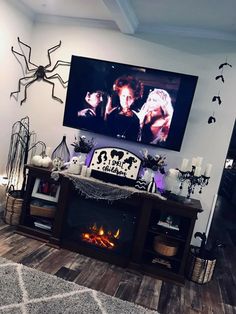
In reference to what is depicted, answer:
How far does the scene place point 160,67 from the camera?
3.09 m

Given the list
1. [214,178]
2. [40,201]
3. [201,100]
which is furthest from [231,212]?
[40,201]

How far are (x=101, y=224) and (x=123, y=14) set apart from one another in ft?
6.85

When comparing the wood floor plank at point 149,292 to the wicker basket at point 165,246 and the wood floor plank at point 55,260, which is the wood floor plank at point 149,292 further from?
the wood floor plank at point 55,260

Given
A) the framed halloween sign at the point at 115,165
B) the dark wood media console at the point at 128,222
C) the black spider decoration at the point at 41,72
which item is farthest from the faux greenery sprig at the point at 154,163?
the black spider decoration at the point at 41,72

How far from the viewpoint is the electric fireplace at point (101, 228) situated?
113 inches

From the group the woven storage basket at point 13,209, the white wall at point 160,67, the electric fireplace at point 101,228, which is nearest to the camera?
the electric fireplace at point 101,228

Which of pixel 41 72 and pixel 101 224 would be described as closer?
pixel 101 224

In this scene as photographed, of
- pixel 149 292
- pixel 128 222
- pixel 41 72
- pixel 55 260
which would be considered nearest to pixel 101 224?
pixel 128 222

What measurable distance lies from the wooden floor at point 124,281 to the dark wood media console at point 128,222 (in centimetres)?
9

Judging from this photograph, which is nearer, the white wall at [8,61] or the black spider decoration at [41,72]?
the white wall at [8,61]

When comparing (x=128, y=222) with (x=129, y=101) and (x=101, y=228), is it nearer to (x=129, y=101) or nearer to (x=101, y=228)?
(x=101, y=228)

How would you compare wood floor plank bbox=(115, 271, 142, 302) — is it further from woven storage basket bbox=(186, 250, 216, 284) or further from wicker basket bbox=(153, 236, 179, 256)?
A: woven storage basket bbox=(186, 250, 216, 284)

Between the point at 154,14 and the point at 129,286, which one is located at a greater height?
the point at 154,14

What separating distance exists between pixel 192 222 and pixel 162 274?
598mm
